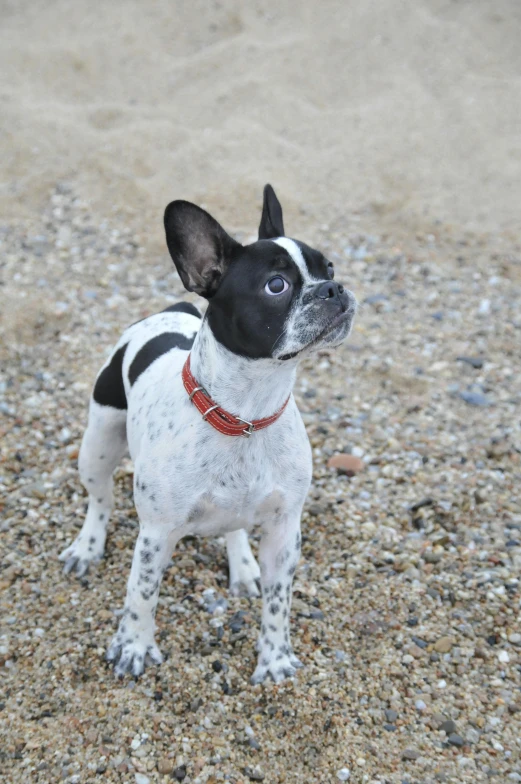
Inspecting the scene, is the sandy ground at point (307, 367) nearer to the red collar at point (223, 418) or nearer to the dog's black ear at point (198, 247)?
the red collar at point (223, 418)

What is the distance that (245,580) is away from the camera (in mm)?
4270

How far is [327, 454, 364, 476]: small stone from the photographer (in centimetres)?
505

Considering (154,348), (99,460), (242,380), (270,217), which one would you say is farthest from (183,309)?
(242,380)

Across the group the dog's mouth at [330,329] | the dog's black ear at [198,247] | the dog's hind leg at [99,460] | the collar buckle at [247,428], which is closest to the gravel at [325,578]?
the dog's hind leg at [99,460]

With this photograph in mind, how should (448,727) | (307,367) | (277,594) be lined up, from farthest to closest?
(307,367) → (277,594) → (448,727)

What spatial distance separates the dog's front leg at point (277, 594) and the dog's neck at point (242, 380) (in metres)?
0.59

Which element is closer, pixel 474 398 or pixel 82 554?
pixel 82 554

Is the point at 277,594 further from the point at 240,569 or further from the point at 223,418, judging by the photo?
the point at 223,418

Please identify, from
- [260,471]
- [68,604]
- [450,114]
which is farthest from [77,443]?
[450,114]

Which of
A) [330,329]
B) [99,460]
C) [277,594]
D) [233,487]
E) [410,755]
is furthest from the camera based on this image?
[99,460]

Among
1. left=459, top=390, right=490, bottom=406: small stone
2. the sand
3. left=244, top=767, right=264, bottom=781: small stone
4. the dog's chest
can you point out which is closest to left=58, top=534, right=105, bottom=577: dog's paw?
the dog's chest

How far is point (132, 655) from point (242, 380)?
1.45 m

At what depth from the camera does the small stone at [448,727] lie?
11.7 feet

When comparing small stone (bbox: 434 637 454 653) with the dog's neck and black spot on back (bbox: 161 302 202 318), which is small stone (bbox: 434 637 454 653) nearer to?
the dog's neck
